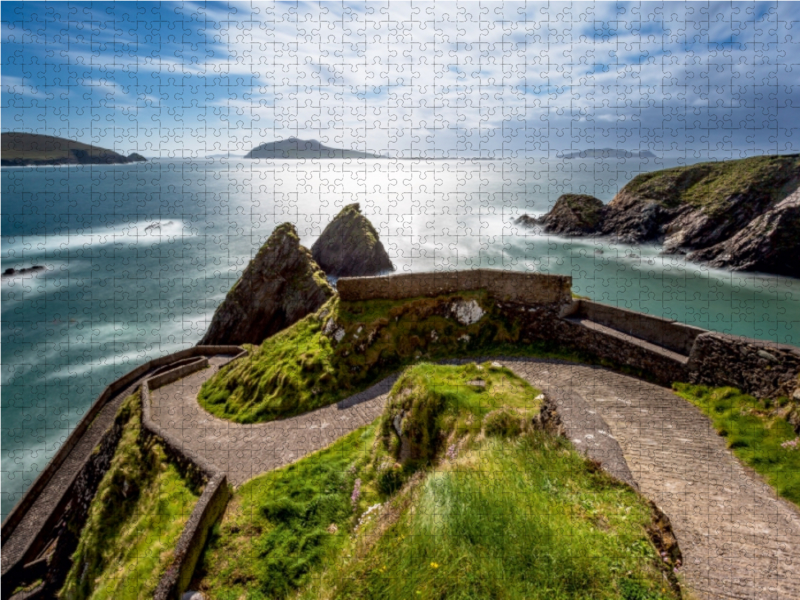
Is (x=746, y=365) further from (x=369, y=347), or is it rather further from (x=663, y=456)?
(x=369, y=347)

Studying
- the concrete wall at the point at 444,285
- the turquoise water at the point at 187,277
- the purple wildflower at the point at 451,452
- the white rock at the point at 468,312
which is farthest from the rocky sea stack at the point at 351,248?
the purple wildflower at the point at 451,452

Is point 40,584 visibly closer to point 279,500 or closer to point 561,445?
point 279,500

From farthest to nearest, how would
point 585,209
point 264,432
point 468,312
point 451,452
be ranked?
point 585,209, point 468,312, point 264,432, point 451,452

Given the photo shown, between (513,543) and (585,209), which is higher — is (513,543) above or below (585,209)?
below

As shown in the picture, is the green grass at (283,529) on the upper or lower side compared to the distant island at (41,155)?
lower

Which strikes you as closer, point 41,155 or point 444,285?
point 444,285

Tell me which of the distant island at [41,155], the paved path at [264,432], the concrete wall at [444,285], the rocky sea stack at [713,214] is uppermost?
the distant island at [41,155]

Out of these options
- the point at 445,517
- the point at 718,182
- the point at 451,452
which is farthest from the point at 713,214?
the point at 445,517

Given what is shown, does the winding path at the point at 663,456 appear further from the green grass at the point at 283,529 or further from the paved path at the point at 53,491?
the paved path at the point at 53,491
